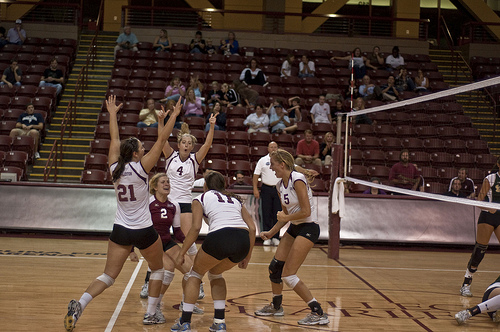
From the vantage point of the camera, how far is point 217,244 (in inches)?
202

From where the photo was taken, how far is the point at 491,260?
11.0 m

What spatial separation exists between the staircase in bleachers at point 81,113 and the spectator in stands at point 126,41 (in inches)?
31.7

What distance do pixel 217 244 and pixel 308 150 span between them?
29.2 ft

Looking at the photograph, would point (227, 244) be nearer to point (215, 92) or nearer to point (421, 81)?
point (215, 92)

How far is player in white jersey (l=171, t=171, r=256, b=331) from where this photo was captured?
5168mm

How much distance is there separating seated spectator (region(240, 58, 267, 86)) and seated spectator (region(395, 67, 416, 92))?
3.89 m

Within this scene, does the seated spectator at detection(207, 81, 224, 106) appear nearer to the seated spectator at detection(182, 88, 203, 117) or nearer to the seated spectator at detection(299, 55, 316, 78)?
the seated spectator at detection(182, 88, 203, 117)

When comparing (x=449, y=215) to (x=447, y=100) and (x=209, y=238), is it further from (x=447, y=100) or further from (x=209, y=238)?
(x=209, y=238)

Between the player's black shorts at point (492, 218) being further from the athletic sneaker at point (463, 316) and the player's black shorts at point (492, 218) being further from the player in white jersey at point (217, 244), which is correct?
the player in white jersey at point (217, 244)

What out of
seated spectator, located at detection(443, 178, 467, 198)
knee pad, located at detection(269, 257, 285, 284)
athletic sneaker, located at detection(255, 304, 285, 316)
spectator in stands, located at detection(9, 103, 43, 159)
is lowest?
athletic sneaker, located at detection(255, 304, 285, 316)

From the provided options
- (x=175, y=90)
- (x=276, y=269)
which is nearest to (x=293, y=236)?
(x=276, y=269)

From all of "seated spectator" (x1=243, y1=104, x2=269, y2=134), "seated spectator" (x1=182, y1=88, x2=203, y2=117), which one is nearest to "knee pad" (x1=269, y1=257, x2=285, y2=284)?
"seated spectator" (x1=243, y1=104, x2=269, y2=134)

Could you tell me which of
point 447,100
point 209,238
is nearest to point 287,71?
point 447,100

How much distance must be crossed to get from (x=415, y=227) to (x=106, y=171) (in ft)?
22.0
